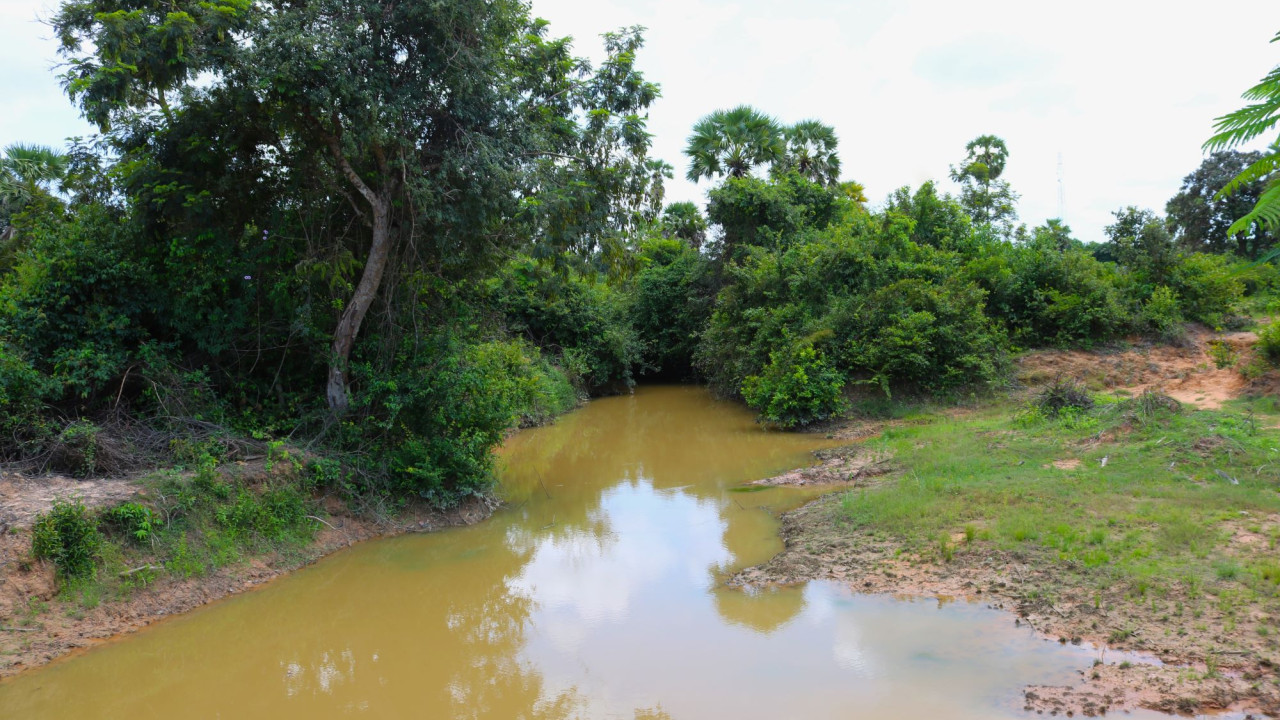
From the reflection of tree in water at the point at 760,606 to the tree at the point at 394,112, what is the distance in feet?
18.0

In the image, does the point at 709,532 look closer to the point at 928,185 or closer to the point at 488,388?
the point at 488,388

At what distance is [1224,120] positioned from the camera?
1854 millimetres

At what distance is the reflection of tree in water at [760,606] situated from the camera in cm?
702

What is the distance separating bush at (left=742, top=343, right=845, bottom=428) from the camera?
1586 centimetres

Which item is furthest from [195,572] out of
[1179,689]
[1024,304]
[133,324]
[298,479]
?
[1024,304]

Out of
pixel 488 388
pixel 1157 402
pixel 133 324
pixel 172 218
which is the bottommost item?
pixel 1157 402

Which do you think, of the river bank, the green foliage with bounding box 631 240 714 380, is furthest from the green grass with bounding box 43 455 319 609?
the green foliage with bounding box 631 240 714 380

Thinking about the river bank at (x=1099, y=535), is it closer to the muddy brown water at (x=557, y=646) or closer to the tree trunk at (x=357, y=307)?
the muddy brown water at (x=557, y=646)

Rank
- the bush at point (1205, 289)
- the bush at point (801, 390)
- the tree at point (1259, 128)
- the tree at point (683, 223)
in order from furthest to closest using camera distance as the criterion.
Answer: the tree at point (683, 223) < the bush at point (1205, 289) < the bush at point (801, 390) < the tree at point (1259, 128)

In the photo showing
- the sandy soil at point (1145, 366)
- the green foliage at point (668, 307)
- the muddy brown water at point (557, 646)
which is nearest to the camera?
the muddy brown water at point (557, 646)

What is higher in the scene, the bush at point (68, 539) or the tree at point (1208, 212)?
the tree at point (1208, 212)

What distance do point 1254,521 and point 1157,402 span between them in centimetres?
418

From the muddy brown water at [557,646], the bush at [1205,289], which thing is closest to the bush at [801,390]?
the muddy brown water at [557,646]

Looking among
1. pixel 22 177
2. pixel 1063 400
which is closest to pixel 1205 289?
pixel 1063 400
